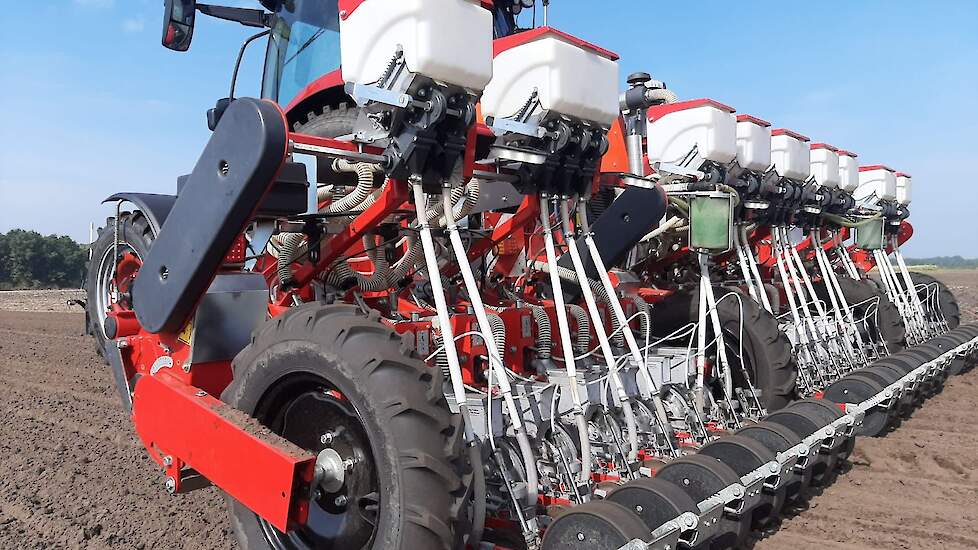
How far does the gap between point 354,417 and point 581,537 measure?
2.89 ft

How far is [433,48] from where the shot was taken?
275 cm

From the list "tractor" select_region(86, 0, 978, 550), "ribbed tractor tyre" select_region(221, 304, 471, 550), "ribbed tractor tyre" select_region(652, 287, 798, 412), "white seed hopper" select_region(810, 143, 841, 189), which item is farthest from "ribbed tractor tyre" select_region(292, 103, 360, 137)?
"white seed hopper" select_region(810, 143, 841, 189)

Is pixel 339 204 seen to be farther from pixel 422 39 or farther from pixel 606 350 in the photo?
pixel 606 350

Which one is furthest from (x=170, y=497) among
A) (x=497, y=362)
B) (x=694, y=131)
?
(x=694, y=131)

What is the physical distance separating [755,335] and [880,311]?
11.9 feet

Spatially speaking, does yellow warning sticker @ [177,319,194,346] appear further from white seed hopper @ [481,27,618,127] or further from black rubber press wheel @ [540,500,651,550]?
black rubber press wheel @ [540,500,651,550]

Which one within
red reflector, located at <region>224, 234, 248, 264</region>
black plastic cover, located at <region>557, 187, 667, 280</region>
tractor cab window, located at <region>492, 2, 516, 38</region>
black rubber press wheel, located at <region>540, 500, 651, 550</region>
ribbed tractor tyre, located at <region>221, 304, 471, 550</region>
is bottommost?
black rubber press wheel, located at <region>540, 500, 651, 550</region>

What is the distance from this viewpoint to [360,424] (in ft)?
8.76

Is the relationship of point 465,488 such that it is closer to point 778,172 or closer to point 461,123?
point 461,123

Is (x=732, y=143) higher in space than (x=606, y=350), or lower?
higher

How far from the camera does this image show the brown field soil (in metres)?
3.55

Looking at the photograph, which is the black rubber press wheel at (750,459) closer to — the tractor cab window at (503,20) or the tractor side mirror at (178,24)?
the tractor cab window at (503,20)

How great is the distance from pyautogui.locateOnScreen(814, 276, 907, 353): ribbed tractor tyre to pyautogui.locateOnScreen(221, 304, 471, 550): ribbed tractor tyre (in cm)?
624

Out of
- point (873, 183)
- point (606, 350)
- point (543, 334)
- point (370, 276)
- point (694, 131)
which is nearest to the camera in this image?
point (606, 350)
